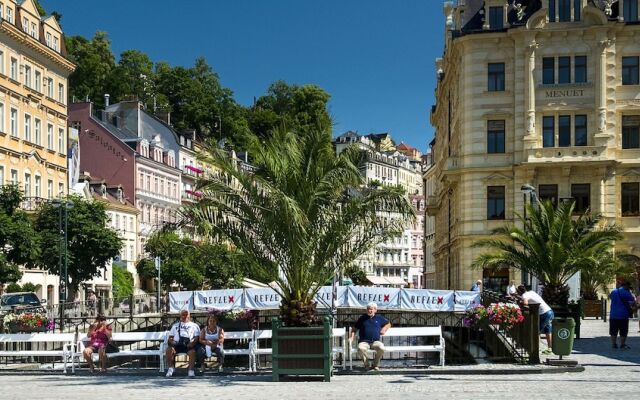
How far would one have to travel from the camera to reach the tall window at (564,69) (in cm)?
5200

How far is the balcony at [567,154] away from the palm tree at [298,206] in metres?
31.1

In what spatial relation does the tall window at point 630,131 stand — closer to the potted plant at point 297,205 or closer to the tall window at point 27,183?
the tall window at point 27,183

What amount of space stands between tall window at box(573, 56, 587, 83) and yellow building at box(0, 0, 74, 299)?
27.7 m

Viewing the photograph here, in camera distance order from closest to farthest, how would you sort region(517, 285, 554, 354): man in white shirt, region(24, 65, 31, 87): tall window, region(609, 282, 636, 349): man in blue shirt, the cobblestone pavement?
the cobblestone pavement, region(517, 285, 554, 354): man in white shirt, region(609, 282, 636, 349): man in blue shirt, region(24, 65, 31, 87): tall window

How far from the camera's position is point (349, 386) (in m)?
18.6

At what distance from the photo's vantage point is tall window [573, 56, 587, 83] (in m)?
51.9

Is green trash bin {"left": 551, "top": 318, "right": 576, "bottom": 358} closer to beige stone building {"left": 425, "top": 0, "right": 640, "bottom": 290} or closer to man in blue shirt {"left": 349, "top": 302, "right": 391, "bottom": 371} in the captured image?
man in blue shirt {"left": 349, "top": 302, "right": 391, "bottom": 371}

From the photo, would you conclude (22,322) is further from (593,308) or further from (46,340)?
(593,308)

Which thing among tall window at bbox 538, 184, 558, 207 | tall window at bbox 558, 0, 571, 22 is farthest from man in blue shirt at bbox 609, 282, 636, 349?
A: tall window at bbox 558, 0, 571, 22

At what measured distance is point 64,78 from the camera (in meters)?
64.4

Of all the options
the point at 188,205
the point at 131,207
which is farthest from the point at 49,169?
the point at 188,205

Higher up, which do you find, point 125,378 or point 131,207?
point 131,207

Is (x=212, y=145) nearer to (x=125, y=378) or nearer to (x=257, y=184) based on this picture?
(x=257, y=184)

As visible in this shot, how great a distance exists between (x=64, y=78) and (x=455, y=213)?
998 inches
